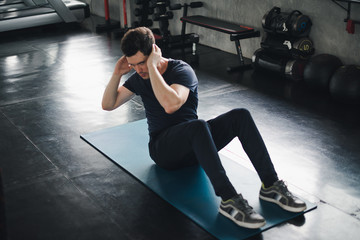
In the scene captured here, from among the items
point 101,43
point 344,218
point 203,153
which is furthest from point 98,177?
point 101,43

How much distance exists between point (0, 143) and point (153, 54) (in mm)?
1577

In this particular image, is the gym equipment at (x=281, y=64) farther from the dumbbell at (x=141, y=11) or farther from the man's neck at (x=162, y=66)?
the man's neck at (x=162, y=66)

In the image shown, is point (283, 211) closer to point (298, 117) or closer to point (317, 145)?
point (317, 145)

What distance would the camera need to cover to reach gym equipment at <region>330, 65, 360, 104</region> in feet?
13.0

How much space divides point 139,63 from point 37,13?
16.6 ft

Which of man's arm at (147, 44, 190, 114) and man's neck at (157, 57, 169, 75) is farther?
man's neck at (157, 57, 169, 75)

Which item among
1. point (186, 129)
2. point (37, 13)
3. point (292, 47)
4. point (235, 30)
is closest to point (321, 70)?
point (292, 47)

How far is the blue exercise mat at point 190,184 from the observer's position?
243 cm

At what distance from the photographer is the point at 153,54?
8.14 ft

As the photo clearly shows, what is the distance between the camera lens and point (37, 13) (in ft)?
23.2

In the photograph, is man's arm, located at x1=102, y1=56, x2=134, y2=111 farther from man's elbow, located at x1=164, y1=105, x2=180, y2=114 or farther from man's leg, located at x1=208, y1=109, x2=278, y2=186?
man's leg, located at x1=208, y1=109, x2=278, y2=186

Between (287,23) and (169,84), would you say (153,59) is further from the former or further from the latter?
(287,23)

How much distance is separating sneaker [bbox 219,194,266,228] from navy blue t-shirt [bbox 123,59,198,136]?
533 mm

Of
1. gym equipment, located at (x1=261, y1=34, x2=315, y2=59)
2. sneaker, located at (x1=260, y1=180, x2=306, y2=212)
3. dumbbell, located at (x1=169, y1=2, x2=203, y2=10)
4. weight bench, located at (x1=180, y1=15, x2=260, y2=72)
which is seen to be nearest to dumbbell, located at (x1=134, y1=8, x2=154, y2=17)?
dumbbell, located at (x1=169, y1=2, x2=203, y2=10)
